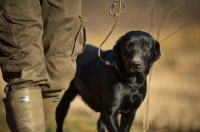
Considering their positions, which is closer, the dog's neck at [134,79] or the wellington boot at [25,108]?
the wellington boot at [25,108]

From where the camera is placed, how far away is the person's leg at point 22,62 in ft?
8.50

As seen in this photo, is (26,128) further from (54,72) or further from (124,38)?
(124,38)

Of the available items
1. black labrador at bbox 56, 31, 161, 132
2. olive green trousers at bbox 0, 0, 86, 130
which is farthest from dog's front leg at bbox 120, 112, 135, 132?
olive green trousers at bbox 0, 0, 86, 130

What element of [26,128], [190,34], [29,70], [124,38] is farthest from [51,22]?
[190,34]

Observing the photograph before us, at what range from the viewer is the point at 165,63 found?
6707mm

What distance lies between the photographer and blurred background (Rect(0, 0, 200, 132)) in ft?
18.0

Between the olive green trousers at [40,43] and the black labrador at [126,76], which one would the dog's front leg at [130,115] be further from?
the olive green trousers at [40,43]

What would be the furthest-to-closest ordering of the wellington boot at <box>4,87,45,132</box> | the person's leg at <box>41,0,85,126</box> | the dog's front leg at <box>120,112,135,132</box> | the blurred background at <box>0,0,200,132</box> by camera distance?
the blurred background at <box>0,0,200,132</box>, the dog's front leg at <box>120,112,135,132</box>, the person's leg at <box>41,0,85,126</box>, the wellington boot at <box>4,87,45,132</box>

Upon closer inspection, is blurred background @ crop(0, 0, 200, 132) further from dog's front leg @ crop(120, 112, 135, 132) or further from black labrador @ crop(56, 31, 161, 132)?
black labrador @ crop(56, 31, 161, 132)

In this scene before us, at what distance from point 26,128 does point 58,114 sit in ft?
9.58

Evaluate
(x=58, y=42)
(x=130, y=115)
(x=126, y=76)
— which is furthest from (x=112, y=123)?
(x=58, y=42)

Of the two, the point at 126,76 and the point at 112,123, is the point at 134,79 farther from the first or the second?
the point at 112,123

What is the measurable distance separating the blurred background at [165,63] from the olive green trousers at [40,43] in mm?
2223

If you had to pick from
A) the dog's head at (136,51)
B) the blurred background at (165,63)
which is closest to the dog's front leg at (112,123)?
the dog's head at (136,51)
